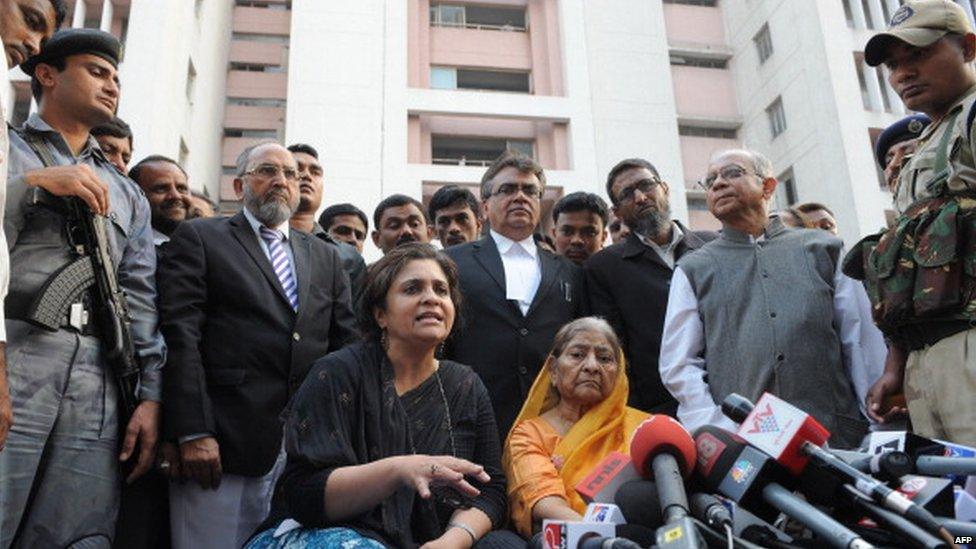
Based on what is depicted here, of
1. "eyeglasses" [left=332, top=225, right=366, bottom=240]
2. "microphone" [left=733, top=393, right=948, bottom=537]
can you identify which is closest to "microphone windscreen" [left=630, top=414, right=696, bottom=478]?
"microphone" [left=733, top=393, right=948, bottom=537]

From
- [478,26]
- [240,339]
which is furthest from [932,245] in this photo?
[478,26]

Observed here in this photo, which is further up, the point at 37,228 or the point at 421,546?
the point at 37,228

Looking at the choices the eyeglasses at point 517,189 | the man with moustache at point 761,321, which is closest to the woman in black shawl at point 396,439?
the man with moustache at point 761,321

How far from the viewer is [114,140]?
4090 mm

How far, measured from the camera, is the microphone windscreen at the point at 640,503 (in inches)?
64.6

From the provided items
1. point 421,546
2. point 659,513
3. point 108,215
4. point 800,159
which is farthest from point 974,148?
point 800,159

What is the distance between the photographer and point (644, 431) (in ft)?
5.47

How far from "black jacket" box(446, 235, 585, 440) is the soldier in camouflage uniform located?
146 cm

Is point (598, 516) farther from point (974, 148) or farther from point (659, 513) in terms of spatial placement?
point (974, 148)

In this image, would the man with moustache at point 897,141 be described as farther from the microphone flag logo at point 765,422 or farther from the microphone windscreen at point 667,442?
the microphone windscreen at point 667,442

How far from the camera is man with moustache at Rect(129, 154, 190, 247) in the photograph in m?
4.08

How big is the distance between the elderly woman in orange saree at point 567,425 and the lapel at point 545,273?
0.35 metres

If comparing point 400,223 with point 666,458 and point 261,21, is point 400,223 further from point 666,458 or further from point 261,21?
point 261,21

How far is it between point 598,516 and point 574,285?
231 cm
